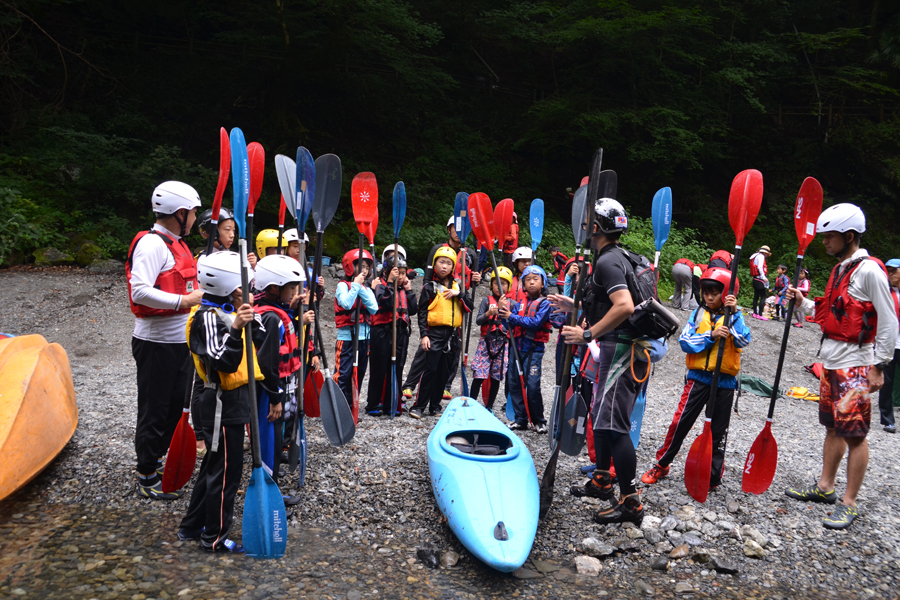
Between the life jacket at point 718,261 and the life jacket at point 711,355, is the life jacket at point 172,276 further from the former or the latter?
the life jacket at point 718,261

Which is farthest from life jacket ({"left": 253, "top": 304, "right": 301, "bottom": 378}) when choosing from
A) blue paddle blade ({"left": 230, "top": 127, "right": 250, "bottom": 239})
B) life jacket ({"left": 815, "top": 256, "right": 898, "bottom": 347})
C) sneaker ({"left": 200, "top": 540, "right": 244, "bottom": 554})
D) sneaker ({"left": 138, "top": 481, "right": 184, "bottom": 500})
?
life jacket ({"left": 815, "top": 256, "right": 898, "bottom": 347})

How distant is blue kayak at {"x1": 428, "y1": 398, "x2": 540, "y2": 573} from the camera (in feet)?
9.14

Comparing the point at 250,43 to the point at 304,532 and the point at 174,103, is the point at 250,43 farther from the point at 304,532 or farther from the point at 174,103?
the point at 304,532

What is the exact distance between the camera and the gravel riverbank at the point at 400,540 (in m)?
2.72

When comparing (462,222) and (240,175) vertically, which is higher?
(240,175)

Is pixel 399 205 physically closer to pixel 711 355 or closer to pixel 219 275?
pixel 219 275

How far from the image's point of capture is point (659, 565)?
305cm

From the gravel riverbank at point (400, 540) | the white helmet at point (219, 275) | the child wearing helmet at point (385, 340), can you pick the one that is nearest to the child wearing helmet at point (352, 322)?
the child wearing helmet at point (385, 340)

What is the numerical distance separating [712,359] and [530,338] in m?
1.73

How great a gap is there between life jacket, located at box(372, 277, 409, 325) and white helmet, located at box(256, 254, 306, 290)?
203 cm

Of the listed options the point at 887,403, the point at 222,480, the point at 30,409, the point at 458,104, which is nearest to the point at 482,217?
the point at 222,480

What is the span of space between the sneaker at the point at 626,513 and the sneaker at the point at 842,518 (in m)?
1.11

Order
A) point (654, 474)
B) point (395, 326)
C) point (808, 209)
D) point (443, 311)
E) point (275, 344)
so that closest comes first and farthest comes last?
point (275, 344) < point (808, 209) < point (654, 474) < point (395, 326) < point (443, 311)

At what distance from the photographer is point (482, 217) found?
17.5ft
